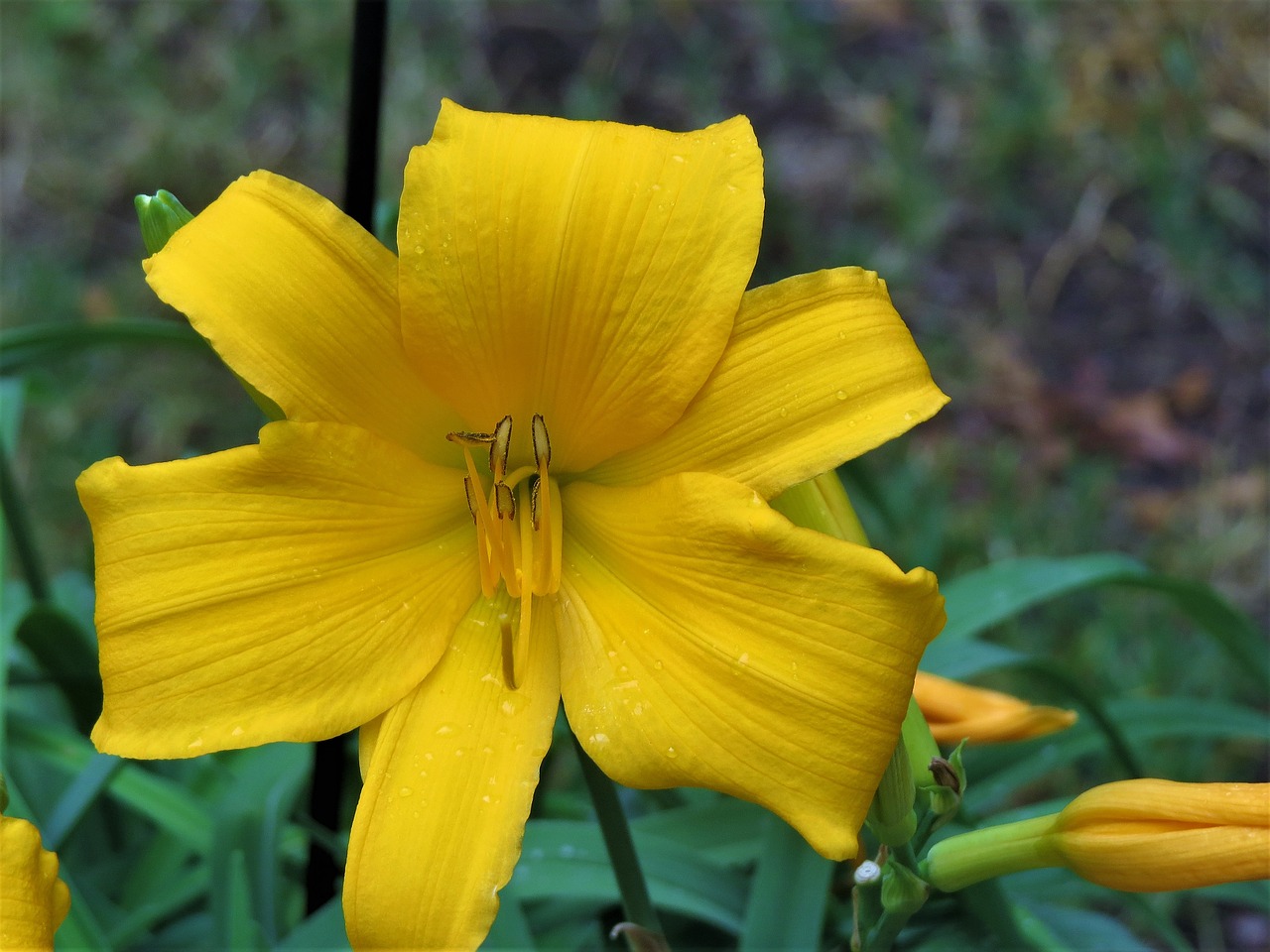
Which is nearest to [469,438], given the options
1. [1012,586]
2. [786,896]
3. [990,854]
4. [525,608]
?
[525,608]

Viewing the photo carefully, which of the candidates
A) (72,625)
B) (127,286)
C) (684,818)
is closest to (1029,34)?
(127,286)

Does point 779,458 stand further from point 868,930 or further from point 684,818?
point 684,818

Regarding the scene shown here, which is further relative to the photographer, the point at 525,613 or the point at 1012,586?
the point at 1012,586

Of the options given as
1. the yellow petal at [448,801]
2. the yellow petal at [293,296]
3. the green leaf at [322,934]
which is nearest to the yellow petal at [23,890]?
the yellow petal at [448,801]

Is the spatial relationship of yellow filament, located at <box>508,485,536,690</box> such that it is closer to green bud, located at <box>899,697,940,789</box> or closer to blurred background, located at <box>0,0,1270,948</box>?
green bud, located at <box>899,697,940,789</box>

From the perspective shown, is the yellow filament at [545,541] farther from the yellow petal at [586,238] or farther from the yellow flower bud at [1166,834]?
the yellow flower bud at [1166,834]

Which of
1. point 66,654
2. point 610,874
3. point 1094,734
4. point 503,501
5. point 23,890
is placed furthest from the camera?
point 1094,734

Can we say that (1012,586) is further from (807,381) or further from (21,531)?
(21,531)
